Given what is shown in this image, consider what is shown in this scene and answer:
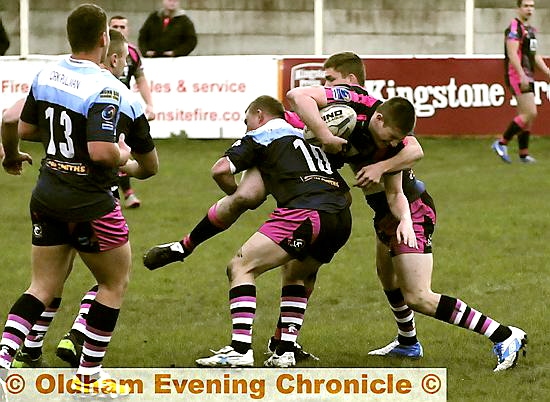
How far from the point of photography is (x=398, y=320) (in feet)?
25.3

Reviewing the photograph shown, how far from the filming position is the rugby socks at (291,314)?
737cm

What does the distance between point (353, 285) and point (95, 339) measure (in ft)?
12.2

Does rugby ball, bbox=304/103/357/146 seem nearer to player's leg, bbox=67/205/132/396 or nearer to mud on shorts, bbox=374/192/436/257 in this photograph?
mud on shorts, bbox=374/192/436/257

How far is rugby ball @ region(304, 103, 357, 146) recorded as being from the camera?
23.1ft

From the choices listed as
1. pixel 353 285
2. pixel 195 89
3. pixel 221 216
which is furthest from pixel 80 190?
pixel 195 89

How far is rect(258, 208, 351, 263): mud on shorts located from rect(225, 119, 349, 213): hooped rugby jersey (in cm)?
4

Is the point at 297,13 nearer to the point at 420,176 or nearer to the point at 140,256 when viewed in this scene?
the point at 420,176

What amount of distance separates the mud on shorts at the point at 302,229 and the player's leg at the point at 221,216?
335mm

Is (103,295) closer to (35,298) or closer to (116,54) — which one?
(35,298)

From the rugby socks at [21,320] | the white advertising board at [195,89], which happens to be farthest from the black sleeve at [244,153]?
the white advertising board at [195,89]

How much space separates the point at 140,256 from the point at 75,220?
4842 mm

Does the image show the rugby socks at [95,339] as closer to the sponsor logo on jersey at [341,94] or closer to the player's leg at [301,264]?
the player's leg at [301,264]

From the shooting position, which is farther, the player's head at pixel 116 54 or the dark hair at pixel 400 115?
the player's head at pixel 116 54

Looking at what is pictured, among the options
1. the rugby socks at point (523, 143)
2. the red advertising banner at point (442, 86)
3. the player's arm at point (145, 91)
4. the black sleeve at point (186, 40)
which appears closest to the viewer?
the player's arm at point (145, 91)
